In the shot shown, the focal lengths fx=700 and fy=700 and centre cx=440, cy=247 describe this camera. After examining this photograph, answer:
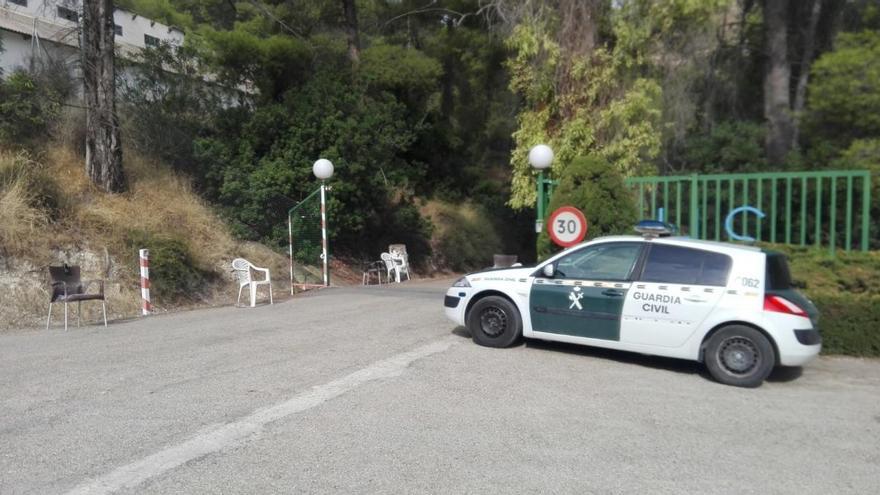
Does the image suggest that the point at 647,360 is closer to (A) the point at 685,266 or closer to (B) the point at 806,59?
(A) the point at 685,266

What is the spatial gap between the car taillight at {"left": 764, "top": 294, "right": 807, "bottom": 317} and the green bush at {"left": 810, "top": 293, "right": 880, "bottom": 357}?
6.29 ft

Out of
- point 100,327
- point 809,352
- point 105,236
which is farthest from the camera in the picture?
point 105,236

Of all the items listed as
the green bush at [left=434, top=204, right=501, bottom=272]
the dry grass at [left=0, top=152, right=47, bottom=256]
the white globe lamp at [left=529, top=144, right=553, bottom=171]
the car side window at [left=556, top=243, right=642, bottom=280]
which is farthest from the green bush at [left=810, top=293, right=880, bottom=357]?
the green bush at [left=434, top=204, right=501, bottom=272]

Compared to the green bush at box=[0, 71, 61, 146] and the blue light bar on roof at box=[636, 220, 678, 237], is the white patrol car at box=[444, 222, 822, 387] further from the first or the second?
the green bush at box=[0, 71, 61, 146]

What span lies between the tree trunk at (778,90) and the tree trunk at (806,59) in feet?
0.89

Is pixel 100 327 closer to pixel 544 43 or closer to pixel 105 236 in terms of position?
pixel 105 236

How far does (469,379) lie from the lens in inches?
281

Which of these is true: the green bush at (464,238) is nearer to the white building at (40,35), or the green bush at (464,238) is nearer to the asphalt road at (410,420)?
the white building at (40,35)

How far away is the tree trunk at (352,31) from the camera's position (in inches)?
969

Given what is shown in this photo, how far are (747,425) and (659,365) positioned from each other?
2205 millimetres

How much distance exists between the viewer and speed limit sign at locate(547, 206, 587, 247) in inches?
416

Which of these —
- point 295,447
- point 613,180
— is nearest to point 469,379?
point 295,447

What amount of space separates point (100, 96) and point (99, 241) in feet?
11.7

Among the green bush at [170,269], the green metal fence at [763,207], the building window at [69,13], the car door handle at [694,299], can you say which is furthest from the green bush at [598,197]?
the building window at [69,13]
